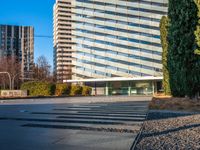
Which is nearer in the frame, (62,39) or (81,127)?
(81,127)

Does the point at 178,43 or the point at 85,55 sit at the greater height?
the point at 85,55

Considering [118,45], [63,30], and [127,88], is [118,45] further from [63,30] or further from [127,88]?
[63,30]

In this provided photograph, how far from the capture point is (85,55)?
79188 mm

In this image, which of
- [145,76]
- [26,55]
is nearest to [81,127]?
[145,76]

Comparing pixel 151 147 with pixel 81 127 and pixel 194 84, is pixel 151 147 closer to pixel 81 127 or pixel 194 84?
pixel 81 127

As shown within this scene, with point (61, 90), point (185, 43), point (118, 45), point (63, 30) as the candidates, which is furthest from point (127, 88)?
point (185, 43)

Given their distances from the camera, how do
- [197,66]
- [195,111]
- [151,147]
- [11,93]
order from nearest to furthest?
[151,147], [195,111], [197,66], [11,93]

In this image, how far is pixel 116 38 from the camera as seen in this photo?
7806cm

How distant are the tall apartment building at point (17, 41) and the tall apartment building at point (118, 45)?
25582mm

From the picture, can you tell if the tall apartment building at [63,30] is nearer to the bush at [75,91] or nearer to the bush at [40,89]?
the bush at [75,91]

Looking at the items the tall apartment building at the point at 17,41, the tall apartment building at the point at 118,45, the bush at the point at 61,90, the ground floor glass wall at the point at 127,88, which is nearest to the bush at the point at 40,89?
the bush at the point at 61,90

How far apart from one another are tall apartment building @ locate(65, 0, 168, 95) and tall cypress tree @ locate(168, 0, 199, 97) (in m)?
55.5

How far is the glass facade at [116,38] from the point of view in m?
76.0

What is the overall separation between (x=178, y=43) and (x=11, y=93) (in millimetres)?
33456
